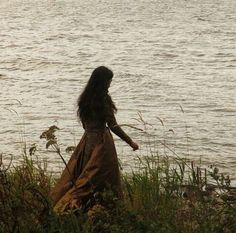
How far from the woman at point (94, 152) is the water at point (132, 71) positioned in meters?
→ 4.32

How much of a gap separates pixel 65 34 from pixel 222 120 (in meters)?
19.1

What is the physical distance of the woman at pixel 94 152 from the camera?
7141 mm

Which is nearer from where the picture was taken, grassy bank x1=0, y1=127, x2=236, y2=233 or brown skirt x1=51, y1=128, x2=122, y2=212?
grassy bank x1=0, y1=127, x2=236, y2=233

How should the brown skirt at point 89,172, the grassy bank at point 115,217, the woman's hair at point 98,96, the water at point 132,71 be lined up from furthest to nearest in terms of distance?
the water at point 132,71
the woman's hair at point 98,96
the brown skirt at point 89,172
the grassy bank at point 115,217

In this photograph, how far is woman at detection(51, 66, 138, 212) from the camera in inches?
281

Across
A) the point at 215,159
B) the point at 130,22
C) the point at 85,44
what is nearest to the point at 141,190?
the point at 215,159

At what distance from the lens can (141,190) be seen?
7.41 m

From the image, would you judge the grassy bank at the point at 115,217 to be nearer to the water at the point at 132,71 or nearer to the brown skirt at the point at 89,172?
the brown skirt at the point at 89,172

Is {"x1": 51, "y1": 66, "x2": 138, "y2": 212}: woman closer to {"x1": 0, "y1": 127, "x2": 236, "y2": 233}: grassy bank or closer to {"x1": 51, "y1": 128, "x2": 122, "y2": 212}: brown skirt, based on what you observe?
{"x1": 51, "y1": 128, "x2": 122, "y2": 212}: brown skirt

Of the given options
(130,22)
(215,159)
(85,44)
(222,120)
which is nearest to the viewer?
(215,159)

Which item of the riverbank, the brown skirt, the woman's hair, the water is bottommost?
the water

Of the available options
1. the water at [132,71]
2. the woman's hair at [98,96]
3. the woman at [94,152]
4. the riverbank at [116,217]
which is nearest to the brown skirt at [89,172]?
the woman at [94,152]

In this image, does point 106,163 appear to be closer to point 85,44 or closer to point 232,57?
point 232,57

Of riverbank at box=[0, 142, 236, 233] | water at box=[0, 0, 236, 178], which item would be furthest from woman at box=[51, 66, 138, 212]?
water at box=[0, 0, 236, 178]
